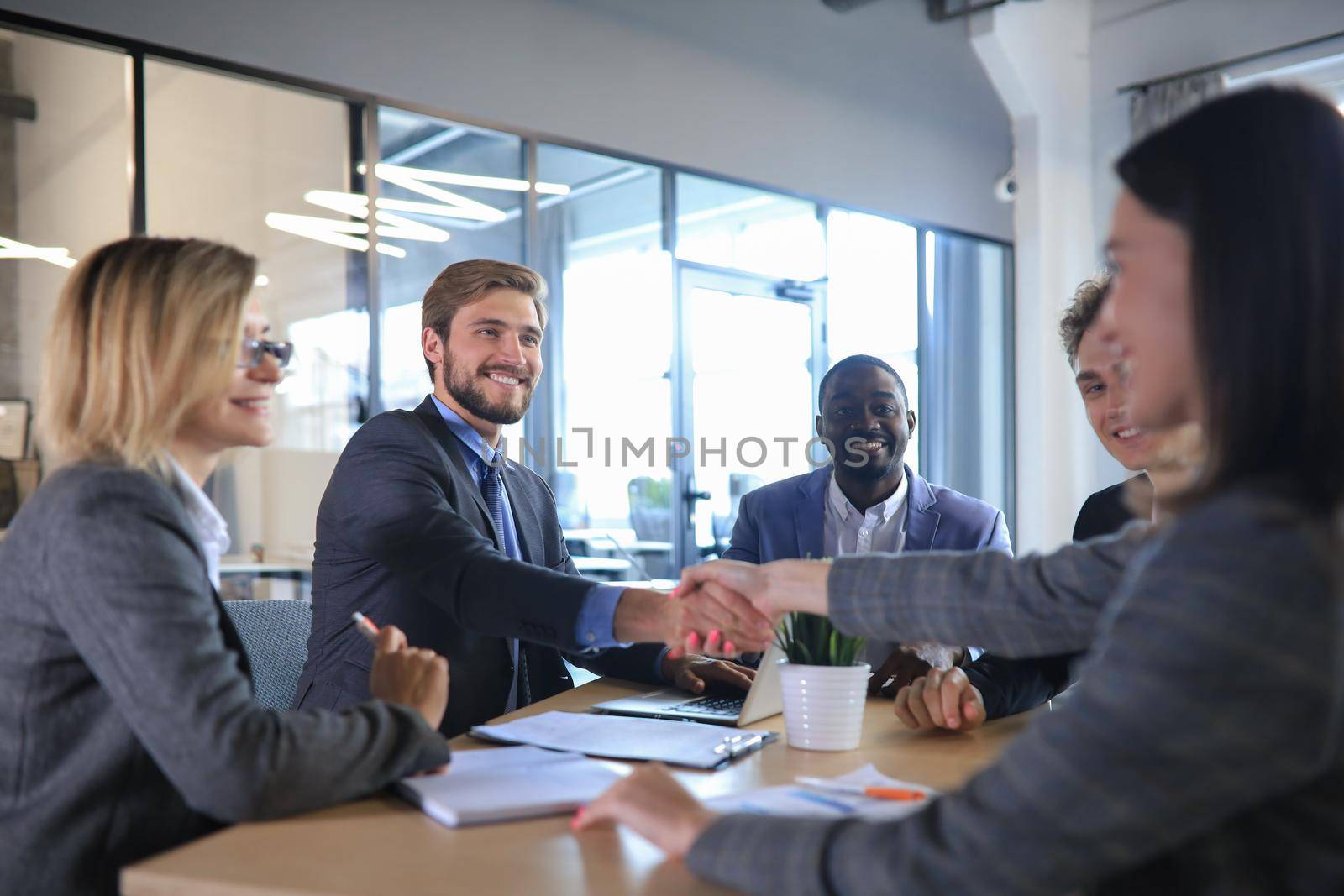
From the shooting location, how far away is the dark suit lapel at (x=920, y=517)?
119 inches

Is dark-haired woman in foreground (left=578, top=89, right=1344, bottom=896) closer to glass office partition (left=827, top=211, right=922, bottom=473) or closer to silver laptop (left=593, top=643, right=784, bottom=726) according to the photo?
silver laptop (left=593, top=643, right=784, bottom=726)

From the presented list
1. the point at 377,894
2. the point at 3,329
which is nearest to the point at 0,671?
the point at 377,894

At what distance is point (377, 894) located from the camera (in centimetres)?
95

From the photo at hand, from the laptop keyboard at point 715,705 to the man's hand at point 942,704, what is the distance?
272mm

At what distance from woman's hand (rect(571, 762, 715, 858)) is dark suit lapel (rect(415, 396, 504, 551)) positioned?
128cm

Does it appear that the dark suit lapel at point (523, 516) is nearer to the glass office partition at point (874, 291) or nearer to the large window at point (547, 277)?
the large window at point (547, 277)

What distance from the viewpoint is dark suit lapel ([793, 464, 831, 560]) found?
3.14 metres

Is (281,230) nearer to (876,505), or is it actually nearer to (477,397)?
(477,397)

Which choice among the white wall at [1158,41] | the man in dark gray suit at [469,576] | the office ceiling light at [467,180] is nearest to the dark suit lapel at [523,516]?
the man in dark gray suit at [469,576]

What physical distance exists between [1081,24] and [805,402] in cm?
290

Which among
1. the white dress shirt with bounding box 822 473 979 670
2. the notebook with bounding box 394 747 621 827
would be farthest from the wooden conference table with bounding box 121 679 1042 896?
the white dress shirt with bounding box 822 473 979 670

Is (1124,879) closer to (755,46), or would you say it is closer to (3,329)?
(3,329)

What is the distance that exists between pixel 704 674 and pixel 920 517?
123 cm

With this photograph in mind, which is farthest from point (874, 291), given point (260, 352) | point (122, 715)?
point (122, 715)
